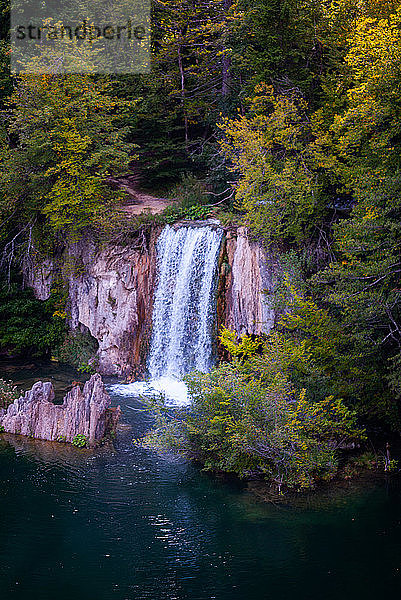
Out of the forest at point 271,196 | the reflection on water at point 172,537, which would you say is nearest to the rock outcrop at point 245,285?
the forest at point 271,196

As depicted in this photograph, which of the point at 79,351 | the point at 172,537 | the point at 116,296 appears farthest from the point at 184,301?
the point at 172,537

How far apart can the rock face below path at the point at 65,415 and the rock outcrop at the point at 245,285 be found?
4.12 meters

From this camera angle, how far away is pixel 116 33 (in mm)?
23484

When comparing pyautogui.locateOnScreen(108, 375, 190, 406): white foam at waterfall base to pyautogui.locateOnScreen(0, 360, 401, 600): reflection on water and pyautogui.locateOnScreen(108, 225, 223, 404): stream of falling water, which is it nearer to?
pyautogui.locateOnScreen(108, 225, 223, 404): stream of falling water

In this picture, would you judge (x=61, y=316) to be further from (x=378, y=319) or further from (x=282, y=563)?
(x=282, y=563)

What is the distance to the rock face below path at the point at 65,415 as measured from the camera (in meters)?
13.6

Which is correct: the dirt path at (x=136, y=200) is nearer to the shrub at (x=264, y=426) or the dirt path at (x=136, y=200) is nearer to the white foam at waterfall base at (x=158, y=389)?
the white foam at waterfall base at (x=158, y=389)

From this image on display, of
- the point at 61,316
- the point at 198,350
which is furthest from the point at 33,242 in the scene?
the point at 198,350

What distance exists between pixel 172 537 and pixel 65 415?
4.60m

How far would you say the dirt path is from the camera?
20614mm

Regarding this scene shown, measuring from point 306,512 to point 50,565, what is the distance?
4325mm

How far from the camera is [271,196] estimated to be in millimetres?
14883

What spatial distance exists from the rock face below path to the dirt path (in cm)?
737

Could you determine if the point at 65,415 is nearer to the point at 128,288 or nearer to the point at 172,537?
the point at 172,537
